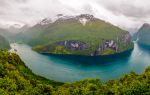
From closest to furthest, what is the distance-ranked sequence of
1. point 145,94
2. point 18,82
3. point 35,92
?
point 145,94, point 35,92, point 18,82

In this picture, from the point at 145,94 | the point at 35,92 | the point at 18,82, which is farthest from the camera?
the point at 18,82

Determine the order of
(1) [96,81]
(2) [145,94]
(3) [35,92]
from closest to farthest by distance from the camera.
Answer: (2) [145,94] < (3) [35,92] < (1) [96,81]

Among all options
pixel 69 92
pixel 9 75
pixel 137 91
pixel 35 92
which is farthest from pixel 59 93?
pixel 137 91

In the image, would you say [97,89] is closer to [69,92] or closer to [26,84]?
[69,92]

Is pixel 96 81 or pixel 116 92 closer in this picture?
pixel 116 92

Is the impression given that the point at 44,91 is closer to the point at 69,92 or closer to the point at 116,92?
the point at 69,92

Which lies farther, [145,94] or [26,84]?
[26,84]

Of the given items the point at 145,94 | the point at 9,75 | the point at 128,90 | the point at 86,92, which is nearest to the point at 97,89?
the point at 86,92

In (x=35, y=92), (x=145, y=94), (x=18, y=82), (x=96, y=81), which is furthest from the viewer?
(x=96, y=81)
